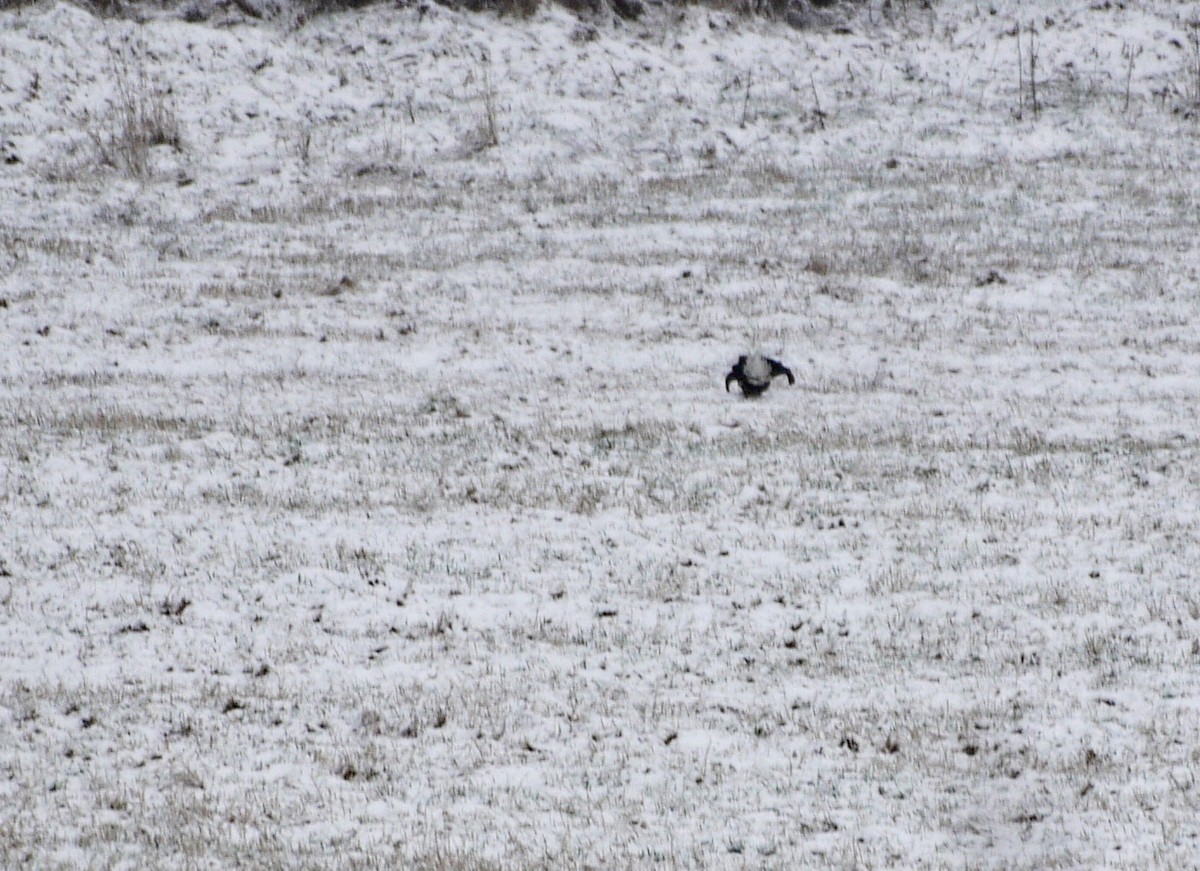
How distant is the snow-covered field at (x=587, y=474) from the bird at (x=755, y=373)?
1.28 feet

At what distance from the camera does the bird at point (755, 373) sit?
1389 centimetres

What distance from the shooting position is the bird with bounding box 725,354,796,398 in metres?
13.9

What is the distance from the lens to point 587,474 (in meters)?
11.7

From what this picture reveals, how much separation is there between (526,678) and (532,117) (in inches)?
753

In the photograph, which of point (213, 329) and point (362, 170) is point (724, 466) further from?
point (362, 170)

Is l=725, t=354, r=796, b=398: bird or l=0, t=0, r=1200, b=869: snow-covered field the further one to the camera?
l=725, t=354, r=796, b=398: bird

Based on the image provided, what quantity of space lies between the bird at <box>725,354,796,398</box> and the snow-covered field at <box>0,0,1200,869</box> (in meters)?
0.39

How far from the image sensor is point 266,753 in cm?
734

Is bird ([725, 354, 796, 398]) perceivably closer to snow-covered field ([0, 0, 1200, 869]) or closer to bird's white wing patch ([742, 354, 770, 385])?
bird's white wing patch ([742, 354, 770, 385])

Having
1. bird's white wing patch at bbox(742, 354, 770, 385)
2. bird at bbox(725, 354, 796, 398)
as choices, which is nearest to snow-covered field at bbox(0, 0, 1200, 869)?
bird at bbox(725, 354, 796, 398)

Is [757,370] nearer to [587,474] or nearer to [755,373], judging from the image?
[755,373]

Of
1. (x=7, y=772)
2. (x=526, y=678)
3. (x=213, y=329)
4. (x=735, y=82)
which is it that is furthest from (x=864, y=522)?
(x=735, y=82)

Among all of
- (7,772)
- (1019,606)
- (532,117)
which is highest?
(532,117)

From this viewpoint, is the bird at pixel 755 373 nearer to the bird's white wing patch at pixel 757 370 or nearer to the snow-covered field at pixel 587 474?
the bird's white wing patch at pixel 757 370
